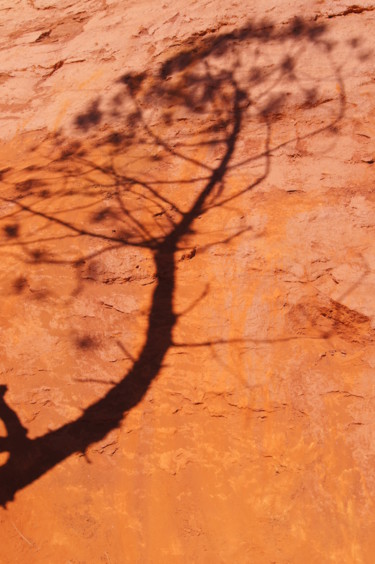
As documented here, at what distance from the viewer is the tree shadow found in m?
2.68

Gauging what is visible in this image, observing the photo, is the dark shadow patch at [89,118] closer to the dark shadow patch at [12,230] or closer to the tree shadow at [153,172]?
the tree shadow at [153,172]

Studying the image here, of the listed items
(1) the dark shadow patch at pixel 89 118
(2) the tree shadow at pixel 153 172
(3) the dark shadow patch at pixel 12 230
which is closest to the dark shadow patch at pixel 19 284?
(2) the tree shadow at pixel 153 172

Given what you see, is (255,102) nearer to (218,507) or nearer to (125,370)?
(125,370)

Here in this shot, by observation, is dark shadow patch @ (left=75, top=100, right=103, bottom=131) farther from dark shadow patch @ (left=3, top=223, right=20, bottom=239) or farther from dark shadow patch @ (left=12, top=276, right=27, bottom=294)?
dark shadow patch @ (left=12, top=276, right=27, bottom=294)

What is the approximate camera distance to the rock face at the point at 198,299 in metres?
2.32

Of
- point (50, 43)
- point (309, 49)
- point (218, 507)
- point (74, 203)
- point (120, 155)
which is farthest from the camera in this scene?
point (50, 43)

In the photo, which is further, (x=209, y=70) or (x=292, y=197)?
(x=209, y=70)

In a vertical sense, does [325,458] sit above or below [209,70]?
below

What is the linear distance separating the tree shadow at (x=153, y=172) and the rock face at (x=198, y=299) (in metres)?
0.01

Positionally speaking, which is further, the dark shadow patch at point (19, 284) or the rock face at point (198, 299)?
the dark shadow patch at point (19, 284)

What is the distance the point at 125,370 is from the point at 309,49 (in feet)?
10.4

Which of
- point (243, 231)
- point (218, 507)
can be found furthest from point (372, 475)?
point (243, 231)

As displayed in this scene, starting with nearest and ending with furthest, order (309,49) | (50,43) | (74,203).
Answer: (74,203), (309,49), (50,43)

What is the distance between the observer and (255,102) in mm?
4195
